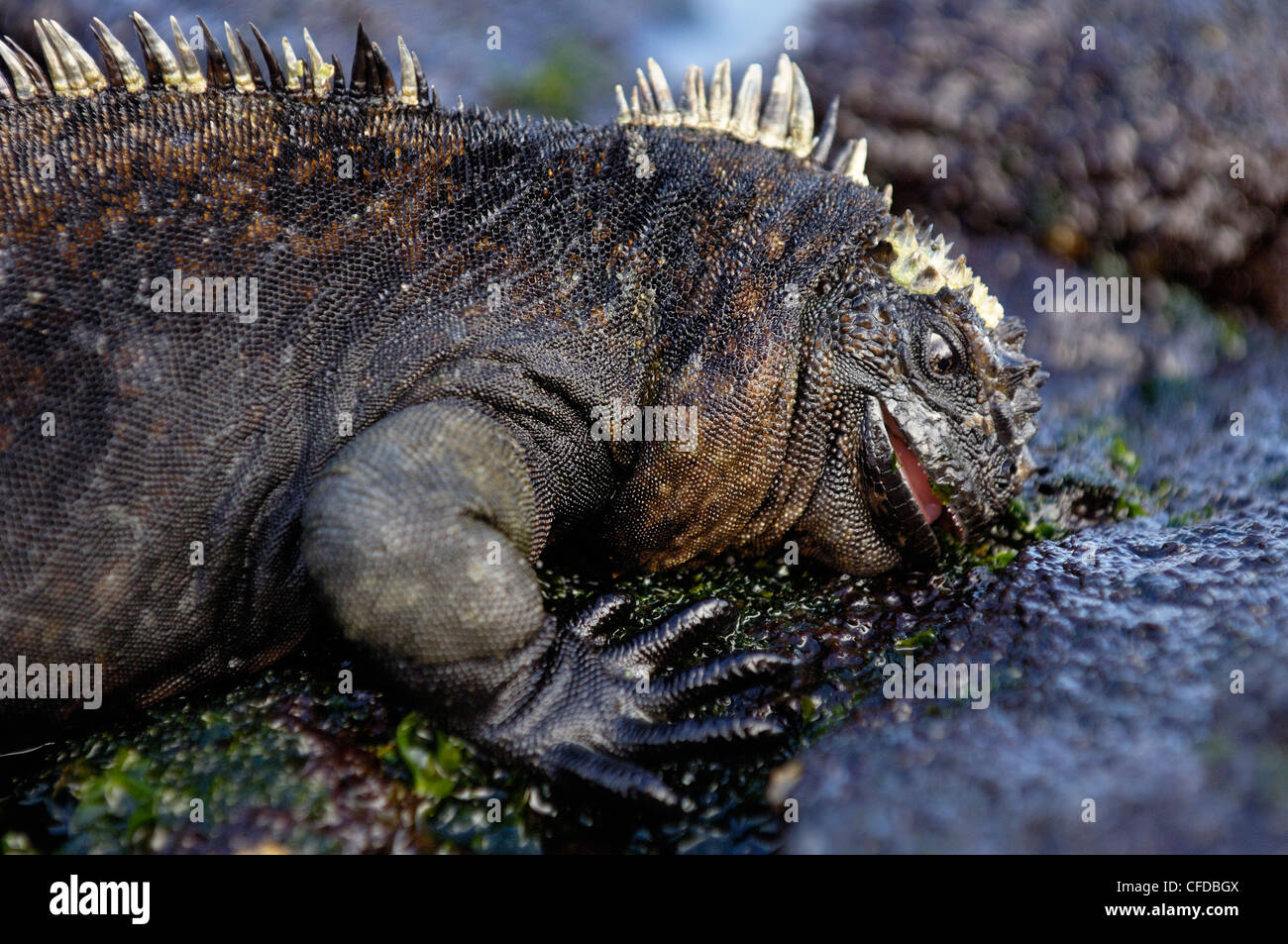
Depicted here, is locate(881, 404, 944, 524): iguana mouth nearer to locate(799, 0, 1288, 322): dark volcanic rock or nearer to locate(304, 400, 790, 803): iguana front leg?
locate(304, 400, 790, 803): iguana front leg

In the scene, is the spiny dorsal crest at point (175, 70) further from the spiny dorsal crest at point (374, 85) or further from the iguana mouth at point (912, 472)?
the iguana mouth at point (912, 472)

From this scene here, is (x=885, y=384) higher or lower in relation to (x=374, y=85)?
lower

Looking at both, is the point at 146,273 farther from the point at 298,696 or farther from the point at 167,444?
the point at 298,696

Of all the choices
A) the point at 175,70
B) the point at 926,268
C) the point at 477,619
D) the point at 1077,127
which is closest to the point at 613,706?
the point at 477,619

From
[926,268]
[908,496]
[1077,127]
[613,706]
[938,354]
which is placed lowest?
[613,706]

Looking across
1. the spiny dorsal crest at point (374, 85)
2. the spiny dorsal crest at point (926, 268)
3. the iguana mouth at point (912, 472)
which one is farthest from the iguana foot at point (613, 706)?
the spiny dorsal crest at point (374, 85)

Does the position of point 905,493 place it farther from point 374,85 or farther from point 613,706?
point 374,85

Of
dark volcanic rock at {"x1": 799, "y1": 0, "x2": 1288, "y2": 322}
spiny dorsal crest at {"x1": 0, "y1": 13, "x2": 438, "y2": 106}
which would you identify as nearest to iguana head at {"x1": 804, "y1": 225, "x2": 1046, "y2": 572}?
spiny dorsal crest at {"x1": 0, "y1": 13, "x2": 438, "y2": 106}
